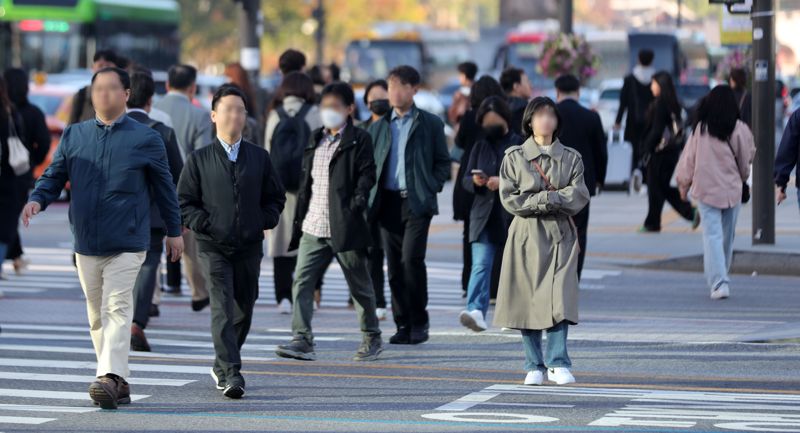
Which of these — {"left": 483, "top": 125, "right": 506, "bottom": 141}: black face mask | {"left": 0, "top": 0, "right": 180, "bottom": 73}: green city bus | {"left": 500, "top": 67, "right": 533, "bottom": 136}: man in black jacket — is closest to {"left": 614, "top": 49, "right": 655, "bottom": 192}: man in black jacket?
{"left": 500, "top": 67, "right": 533, "bottom": 136}: man in black jacket

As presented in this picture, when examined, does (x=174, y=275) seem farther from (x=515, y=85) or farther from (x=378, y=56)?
(x=378, y=56)

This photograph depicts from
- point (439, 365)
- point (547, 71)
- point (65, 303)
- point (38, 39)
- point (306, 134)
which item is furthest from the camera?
point (38, 39)

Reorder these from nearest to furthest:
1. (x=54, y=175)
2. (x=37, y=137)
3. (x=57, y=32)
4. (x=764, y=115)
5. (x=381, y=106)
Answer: (x=54, y=175) → (x=381, y=106) → (x=37, y=137) → (x=764, y=115) → (x=57, y=32)

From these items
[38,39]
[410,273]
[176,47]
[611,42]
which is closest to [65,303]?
[410,273]

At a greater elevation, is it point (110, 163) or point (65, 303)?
point (110, 163)

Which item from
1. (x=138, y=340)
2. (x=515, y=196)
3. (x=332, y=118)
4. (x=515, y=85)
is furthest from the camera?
(x=515, y=85)

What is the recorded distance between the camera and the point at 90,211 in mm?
9094

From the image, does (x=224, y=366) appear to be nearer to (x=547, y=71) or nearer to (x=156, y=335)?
(x=156, y=335)

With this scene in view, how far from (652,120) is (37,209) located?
451 inches

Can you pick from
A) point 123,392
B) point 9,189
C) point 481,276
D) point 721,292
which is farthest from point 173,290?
point 123,392

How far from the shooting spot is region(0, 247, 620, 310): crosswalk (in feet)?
48.1

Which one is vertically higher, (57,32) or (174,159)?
(57,32)

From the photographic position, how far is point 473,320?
12.2m

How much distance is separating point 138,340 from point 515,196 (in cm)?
291
